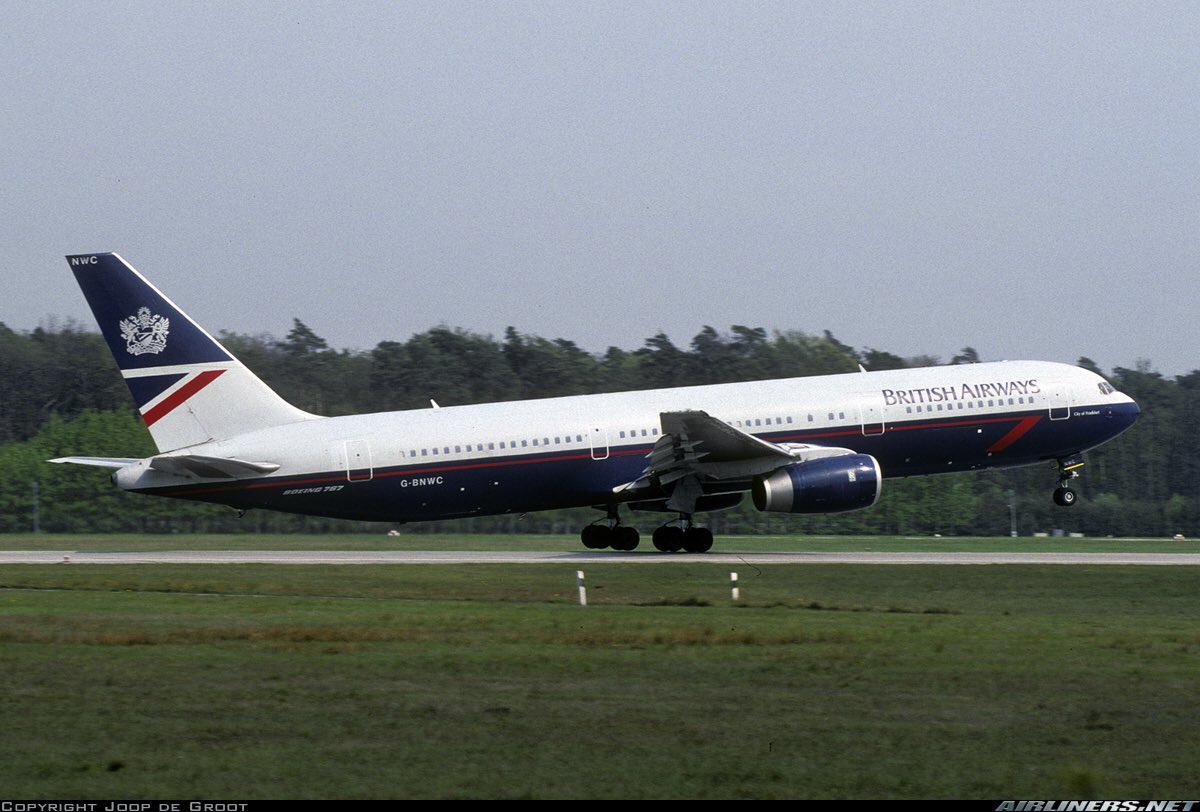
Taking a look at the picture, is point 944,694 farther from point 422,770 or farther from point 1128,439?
point 1128,439

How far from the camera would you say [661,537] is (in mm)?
39594

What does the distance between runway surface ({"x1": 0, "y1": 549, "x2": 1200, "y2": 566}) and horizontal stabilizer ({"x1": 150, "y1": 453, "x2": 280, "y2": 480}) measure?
8.02ft

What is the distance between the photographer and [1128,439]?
9231cm

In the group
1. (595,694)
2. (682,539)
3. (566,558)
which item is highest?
(682,539)

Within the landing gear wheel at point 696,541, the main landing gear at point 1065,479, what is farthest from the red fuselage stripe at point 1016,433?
the landing gear wheel at point 696,541

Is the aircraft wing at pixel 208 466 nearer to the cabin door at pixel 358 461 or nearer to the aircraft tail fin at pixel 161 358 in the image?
the aircraft tail fin at pixel 161 358

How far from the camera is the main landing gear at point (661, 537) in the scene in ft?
130

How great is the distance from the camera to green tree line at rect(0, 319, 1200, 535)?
66312 millimetres

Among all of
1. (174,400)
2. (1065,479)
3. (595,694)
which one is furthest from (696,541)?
(595,694)

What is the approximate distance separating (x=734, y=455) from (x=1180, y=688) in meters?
20.9

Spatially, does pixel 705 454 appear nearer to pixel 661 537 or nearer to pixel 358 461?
pixel 661 537

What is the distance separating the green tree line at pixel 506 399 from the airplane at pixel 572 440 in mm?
22027

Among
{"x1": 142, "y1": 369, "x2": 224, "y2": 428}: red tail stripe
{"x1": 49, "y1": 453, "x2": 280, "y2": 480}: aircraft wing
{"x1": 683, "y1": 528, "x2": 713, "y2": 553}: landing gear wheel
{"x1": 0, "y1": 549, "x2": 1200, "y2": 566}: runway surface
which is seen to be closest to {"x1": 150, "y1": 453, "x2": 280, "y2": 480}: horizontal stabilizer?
{"x1": 49, "y1": 453, "x2": 280, "y2": 480}: aircraft wing

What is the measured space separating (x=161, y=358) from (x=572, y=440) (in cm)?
1097
